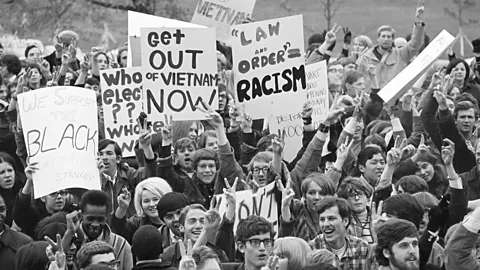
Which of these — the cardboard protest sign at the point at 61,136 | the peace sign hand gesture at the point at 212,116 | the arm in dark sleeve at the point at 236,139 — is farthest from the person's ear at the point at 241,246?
the arm in dark sleeve at the point at 236,139

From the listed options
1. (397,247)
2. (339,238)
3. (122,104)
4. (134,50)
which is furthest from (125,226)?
(134,50)

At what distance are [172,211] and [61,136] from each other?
68.7 inches

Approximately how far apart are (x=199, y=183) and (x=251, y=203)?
1.55 metres

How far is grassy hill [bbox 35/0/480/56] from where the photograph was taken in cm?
3406

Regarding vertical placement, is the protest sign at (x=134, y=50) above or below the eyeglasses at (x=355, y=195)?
above

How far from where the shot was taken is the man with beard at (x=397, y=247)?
868 centimetres

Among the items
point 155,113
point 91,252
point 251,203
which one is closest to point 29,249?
point 91,252

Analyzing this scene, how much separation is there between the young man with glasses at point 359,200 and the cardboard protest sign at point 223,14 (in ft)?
19.8

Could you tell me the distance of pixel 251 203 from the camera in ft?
34.9

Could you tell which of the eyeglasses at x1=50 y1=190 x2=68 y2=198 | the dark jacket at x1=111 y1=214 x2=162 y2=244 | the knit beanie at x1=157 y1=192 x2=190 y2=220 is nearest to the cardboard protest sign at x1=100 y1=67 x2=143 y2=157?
the eyeglasses at x1=50 y1=190 x2=68 y2=198

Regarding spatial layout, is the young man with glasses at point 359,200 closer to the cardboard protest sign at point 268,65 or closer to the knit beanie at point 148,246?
the knit beanie at point 148,246

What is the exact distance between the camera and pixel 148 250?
9.27 metres

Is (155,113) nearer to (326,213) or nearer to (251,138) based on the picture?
(251,138)

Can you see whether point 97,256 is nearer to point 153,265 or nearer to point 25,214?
point 153,265
